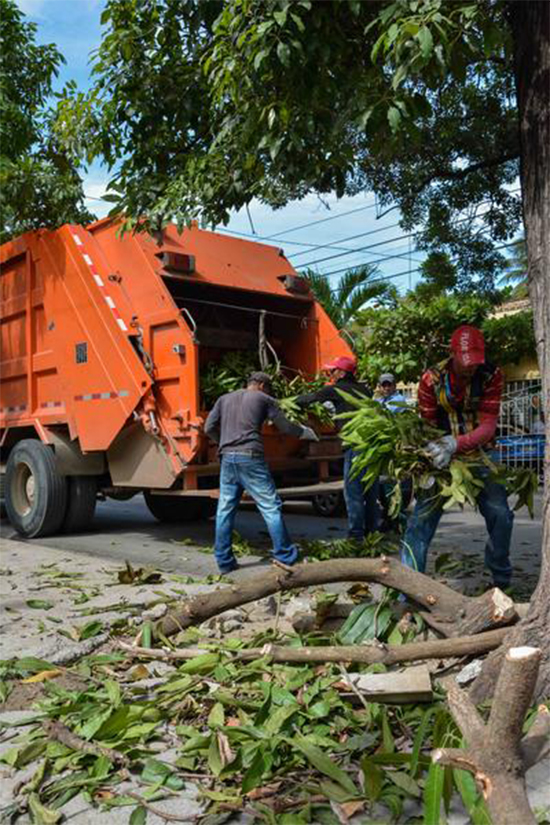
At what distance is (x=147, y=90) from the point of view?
4.72 meters

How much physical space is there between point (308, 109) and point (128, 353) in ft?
11.7

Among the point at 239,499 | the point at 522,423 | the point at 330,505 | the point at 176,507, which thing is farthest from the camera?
the point at 522,423

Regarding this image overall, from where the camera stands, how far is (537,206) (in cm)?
297

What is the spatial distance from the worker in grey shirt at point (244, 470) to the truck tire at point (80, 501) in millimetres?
2233

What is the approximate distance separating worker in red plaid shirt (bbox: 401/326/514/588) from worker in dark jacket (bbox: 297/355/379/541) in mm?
1904

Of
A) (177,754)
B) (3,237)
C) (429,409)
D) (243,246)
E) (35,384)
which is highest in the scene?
(3,237)

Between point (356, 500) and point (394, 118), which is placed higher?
point (394, 118)

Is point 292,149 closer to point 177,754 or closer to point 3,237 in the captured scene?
point 177,754

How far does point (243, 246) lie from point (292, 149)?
165 inches

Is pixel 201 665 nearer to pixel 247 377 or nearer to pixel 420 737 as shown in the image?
pixel 420 737

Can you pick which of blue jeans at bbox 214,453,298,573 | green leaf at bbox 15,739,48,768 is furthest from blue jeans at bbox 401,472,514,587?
green leaf at bbox 15,739,48,768

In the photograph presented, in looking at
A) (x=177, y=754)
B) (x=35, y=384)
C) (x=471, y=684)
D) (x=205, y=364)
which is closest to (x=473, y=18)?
(x=471, y=684)

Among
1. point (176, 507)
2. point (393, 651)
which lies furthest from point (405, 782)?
point (176, 507)

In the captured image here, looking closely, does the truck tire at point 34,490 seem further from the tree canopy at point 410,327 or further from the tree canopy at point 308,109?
the tree canopy at point 410,327
